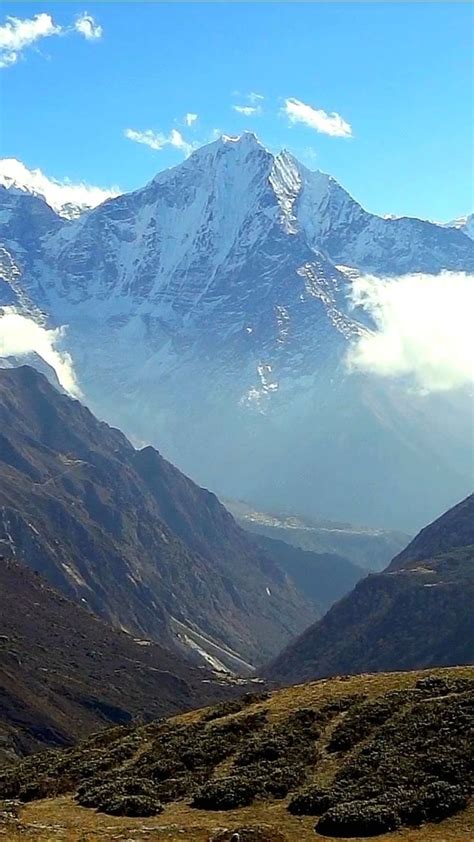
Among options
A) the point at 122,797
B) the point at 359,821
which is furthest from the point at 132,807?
the point at 359,821

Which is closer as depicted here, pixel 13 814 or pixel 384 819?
pixel 384 819

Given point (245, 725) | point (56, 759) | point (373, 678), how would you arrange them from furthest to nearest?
point (373, 678), point (56, 759), point (245, 725)

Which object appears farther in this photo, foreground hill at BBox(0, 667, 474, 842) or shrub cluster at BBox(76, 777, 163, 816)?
shrub cluster at BBox(76, 777, 163, 816)

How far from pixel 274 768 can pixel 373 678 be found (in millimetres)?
19325

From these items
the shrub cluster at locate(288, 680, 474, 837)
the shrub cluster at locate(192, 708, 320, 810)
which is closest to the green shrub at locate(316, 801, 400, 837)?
the shrub cluster at locate(288, 680, 474, 837)

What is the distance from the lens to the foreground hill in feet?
114

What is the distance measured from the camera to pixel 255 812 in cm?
3778

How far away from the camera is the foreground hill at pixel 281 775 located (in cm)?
3488

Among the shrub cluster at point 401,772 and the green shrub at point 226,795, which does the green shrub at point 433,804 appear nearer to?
the shrub cluster at point 401,772

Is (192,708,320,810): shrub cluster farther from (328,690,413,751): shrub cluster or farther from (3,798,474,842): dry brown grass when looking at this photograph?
(328,690,413,751): shrub cluster

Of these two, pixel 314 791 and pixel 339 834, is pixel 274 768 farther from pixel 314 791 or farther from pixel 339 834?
pixel 339 834

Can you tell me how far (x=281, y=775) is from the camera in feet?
136

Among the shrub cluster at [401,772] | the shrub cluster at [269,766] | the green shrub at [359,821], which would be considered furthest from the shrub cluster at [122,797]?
the green shrub at [359,821]

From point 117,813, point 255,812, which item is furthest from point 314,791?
point 117,813
